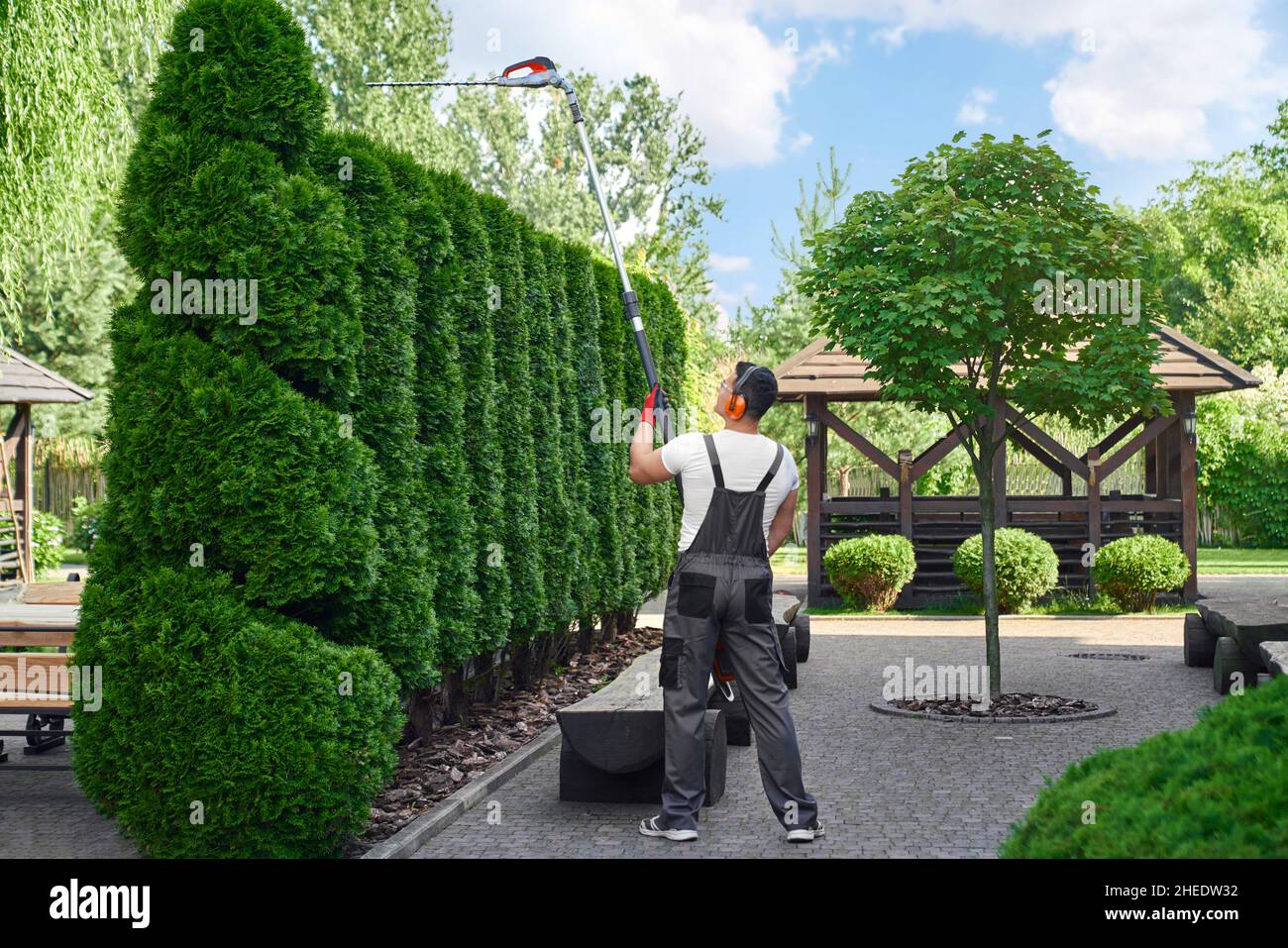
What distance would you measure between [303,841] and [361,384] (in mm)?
2445

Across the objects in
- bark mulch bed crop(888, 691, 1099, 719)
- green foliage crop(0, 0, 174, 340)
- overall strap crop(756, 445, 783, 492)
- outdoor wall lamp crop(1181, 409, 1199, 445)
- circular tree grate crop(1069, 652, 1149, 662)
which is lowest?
circular tree grate crop(1069, 652, 1149, 662)

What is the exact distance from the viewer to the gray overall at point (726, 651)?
19.3 feet

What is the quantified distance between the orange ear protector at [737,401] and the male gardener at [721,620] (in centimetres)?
2

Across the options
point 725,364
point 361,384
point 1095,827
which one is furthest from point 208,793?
point 725,364

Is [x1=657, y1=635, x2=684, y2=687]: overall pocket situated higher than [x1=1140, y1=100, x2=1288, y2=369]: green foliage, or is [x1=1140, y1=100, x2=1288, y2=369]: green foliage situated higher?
[x1=1140, y1=100, x2=1288, y2=369]: green foliage

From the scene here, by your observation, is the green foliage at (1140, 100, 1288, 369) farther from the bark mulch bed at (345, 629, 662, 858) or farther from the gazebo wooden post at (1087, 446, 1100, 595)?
the bark mulch bed at (345, 629, 662, 858)

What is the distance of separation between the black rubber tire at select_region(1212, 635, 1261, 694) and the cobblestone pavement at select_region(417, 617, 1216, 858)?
0.19 meters

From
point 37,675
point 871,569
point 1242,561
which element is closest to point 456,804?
point 37,675

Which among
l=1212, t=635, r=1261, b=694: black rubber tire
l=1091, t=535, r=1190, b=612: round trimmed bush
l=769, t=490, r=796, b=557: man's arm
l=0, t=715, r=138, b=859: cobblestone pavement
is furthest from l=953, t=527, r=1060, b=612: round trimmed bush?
l=0, t=715, r=138, b=859: cobblestone pavement

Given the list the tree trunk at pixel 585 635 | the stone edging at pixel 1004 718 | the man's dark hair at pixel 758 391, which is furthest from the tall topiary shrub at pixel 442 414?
the tree trunk at pixel 585 635

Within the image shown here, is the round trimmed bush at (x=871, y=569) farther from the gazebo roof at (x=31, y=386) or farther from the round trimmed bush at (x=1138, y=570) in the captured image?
the gazebo roof at (x=31, y=386)

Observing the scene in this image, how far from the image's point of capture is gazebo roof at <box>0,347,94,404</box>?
19.0 meters

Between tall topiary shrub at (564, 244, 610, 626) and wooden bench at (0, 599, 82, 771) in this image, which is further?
tall topiary shrub at (564, 244, 610, 626)
